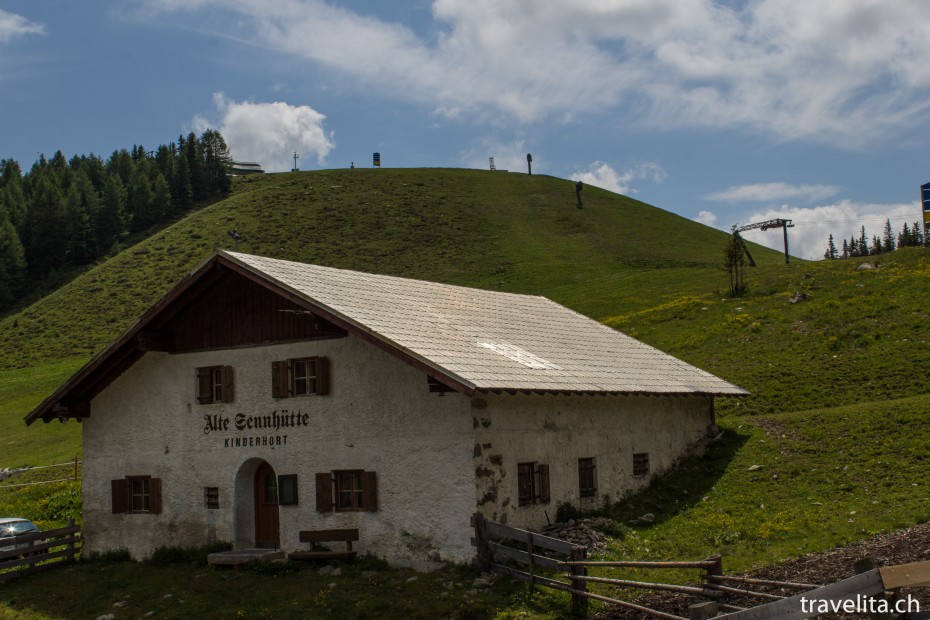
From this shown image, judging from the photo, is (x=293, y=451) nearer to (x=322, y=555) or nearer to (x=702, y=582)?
(x=322, y=555)

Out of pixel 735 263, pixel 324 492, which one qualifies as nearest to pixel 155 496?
pixel 324 492

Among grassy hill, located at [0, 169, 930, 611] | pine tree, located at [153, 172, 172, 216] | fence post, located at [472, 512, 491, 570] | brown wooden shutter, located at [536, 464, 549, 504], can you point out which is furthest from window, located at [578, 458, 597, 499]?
pine tree, located at [153, 172, 172, 216]

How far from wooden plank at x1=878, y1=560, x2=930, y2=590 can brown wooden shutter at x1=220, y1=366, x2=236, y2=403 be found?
15.9 meters

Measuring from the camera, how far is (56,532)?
23.1m

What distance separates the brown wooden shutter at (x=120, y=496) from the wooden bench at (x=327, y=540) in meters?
5.77

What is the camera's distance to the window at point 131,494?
22766 millimetres

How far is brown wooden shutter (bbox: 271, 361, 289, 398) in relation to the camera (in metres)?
20.8

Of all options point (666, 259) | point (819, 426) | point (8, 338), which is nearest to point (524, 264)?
point (666, 259)

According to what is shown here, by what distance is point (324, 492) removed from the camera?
19719 millimetres

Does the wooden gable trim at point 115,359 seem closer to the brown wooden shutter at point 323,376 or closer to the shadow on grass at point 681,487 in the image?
the brown wooden shutter at point 323,376

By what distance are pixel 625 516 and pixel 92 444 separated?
46.1 feet

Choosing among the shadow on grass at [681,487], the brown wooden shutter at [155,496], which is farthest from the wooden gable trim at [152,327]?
the shadow on grass at [681,487]

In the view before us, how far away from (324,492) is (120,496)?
6664 mm

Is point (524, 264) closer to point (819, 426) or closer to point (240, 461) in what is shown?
point (819, 426)
